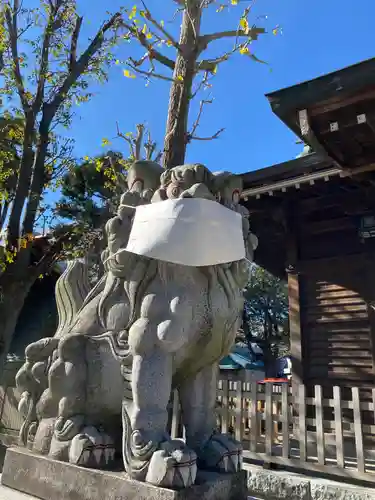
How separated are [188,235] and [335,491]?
2.94m

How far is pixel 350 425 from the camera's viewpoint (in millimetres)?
4109

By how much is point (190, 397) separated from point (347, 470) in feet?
8.69

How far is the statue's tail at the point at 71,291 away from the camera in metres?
2.36

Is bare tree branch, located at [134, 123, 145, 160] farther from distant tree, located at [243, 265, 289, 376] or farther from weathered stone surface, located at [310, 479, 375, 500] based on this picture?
distant tree, located at [243, 265, 289, 376]

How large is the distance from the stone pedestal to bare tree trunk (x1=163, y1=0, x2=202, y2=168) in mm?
3508

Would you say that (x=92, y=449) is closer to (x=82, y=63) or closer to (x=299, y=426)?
(x=299, y=426)

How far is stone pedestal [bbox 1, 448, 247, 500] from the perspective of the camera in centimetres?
152

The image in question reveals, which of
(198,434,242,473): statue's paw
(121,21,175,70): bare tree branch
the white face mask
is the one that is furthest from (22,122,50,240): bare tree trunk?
(198,434,242,473): statue's paw

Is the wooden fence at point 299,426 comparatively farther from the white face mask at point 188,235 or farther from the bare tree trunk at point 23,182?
the bare tree trunk at point 23,182


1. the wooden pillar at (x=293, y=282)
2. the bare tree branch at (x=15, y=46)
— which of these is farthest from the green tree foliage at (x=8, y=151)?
the wooden pillar at (x=293, y=282)

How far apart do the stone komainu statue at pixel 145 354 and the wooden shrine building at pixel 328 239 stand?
2940 mm

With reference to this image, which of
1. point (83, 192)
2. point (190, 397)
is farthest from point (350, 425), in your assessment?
point (83, 192)

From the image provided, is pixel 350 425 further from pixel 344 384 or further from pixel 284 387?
pixel 344 384

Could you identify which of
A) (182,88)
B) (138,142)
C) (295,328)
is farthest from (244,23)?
(295,328)
